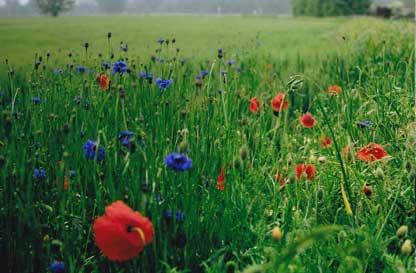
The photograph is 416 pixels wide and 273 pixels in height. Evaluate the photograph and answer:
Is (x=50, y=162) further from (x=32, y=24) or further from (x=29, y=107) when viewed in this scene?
(x=32, y=24)

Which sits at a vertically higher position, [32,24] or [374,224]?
[32,24]

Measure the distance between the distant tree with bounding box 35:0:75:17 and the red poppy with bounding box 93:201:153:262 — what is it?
2691mm

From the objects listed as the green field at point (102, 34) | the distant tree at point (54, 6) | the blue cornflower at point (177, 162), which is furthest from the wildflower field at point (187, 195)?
the distant tree at point (54, 6)

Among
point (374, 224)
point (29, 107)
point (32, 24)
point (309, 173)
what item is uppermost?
point (32, 24)

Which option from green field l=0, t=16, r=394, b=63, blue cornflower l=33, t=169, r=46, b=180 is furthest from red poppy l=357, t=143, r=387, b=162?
green field l=0, t=16, r=394, b=63

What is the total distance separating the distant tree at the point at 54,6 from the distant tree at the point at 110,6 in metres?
0.48

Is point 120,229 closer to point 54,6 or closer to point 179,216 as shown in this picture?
point 179,216

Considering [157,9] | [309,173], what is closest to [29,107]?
[309,173]

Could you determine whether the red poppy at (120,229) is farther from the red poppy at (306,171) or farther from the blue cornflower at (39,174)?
the red poppy at (306,171)

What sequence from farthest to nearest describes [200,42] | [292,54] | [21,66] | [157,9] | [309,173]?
[292,54], [200,42], [157,9], [21,66], [309,173]

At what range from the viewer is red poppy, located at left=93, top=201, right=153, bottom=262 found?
44.1 inches

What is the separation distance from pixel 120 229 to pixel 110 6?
10.9 feet

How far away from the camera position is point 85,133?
6.50ft

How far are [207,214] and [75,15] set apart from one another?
Answer: 109 inches
